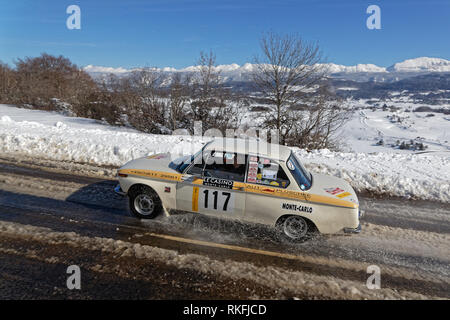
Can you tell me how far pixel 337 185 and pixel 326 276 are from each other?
1.98 m

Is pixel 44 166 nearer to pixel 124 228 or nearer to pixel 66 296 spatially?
pixel 124 228

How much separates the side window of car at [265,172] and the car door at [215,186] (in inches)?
6.1

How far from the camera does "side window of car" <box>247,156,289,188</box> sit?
5.00m

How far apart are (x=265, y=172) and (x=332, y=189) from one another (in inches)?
54.1

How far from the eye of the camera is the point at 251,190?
4.98m

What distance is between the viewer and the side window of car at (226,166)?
512 centimetres

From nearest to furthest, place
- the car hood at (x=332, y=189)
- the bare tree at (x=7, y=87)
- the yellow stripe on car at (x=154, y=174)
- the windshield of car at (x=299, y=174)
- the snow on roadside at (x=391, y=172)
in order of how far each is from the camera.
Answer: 1. the car hood at (x=332, y=189)
2. the windshield of car at (x=299, y=174)
3. the yellow stripe on car at (x=154, y=174)
4. the snow on roadside at (x=391, y=172)
5. the bare tree at (x=7, y=87)

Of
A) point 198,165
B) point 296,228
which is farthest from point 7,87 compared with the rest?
point 296,228

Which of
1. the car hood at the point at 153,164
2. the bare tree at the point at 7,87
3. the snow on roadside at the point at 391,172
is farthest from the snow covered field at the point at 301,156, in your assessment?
the bare tree at the point at 7,87

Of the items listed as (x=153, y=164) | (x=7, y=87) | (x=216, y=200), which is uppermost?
(x=7, y=87)

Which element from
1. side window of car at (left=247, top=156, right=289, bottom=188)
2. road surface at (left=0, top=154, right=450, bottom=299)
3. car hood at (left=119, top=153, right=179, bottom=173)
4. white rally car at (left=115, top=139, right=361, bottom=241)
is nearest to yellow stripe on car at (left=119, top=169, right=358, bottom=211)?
white rally car at (left=115, top=139, right=361, bottom=241)

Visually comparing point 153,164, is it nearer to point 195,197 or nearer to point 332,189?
point 195,197

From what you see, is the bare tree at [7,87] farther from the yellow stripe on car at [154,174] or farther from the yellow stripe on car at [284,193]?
the yellow stripe on car at [284,193]

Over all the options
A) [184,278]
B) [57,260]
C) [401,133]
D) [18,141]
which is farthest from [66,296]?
[401,133]
